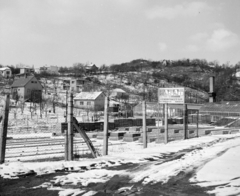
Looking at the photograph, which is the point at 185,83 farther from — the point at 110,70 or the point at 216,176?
the point at 216,176

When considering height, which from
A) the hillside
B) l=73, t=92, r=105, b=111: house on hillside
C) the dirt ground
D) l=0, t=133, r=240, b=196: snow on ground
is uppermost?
the hillside

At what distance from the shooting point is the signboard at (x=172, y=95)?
12.7 meters

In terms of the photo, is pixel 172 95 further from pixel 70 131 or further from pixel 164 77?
pixel 164 77

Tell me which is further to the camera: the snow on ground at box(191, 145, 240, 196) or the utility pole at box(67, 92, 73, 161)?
the utility pole at box(67, 92, 73, 161)

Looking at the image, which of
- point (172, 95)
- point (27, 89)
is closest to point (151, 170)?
point (172, 95)

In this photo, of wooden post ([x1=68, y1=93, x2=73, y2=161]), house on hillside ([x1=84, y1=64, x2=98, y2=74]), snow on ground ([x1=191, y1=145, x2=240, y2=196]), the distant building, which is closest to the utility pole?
wooden post ([x1=68, y1=93, x2=73, y2=161])

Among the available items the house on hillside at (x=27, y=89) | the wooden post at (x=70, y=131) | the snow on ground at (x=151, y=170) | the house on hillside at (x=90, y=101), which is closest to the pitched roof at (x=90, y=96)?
the house on hillside at (x=90, y=101)

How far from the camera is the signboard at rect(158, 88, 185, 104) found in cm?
1273

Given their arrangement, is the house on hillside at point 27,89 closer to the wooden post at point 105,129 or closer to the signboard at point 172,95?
the signboard at point 172,95

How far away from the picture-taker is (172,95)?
42.3ft

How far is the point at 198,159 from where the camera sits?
7973 millimetres

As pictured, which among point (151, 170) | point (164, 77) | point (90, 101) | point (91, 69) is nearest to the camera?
point (151, 170)

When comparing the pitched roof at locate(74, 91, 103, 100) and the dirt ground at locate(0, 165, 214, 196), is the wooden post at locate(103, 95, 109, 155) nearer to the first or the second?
the dirt ground at locate(0, 165, 214, 196)

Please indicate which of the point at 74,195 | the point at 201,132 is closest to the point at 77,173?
the point at 74,195
